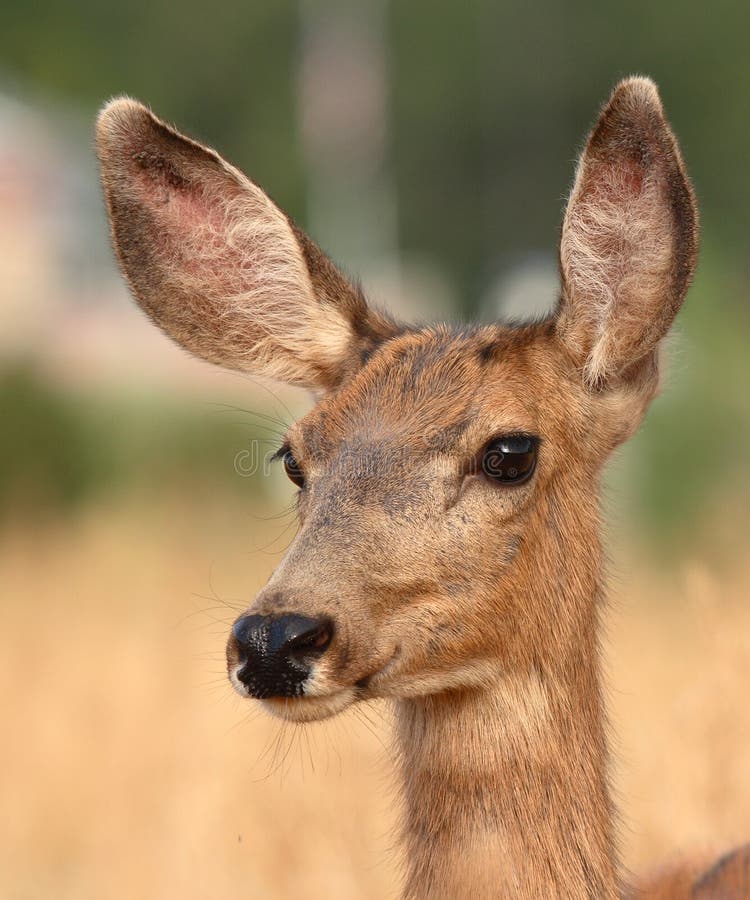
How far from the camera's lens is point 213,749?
794cm

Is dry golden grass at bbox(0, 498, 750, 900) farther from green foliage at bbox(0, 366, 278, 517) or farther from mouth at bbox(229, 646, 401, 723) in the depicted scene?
green foliage at bbox(0, 366, 278, 517)

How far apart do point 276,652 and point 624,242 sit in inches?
63.5

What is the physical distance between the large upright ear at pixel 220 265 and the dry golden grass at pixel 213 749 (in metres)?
0.84

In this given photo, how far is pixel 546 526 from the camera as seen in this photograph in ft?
15.7

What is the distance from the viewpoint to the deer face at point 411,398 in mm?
4340

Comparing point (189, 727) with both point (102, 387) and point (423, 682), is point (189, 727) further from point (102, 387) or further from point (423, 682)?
point (102, 387)

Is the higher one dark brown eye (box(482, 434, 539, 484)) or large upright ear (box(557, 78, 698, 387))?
large upright ear (box(557, 78, 698, 387))

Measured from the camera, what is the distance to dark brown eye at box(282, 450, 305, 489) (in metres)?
4.95

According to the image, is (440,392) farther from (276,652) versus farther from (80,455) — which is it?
(80,455)

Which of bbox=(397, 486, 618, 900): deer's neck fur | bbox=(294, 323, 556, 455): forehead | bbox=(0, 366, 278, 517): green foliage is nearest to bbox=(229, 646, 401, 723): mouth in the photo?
bbox=(397, 486, 618, 900): deer's neck fur

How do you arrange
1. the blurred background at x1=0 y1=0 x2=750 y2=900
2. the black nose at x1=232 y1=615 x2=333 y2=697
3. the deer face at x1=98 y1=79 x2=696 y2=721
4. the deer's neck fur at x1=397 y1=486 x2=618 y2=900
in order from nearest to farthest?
the black nose at x1=232 y1=615 x2=333 y2=697 → the deer face at x1=98 y1=79 x2=696 y2=721 → the deer's neck fur at x1=397 y1=486 x2=618 y2=900 → the blurred background at x1=0 y1=0 x2=750 y2=900

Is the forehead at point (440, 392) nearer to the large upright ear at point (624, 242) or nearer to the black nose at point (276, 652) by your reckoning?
the large upright ear at point (624, 242)

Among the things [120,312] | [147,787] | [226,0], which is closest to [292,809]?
[147,787]

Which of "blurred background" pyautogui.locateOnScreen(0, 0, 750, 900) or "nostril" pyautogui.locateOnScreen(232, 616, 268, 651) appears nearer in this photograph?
"nostril" pyautogui.locateOnScreen(232, 616, 268, 651)
